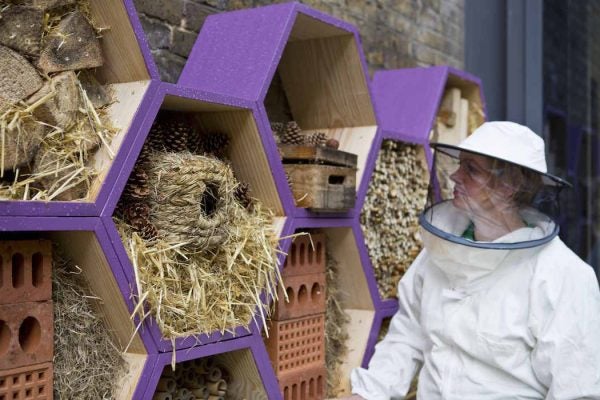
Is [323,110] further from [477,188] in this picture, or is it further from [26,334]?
[26,334]

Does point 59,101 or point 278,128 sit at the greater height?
point 59,101

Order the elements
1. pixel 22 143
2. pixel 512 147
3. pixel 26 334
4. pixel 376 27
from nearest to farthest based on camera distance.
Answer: pixel 22 143
pixel 26 334
pixel 512 147
pixel 376 27

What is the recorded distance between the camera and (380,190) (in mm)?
2727

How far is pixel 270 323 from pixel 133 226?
63cm

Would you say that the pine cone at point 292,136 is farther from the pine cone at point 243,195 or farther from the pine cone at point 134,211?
the pine cone at point 134,211

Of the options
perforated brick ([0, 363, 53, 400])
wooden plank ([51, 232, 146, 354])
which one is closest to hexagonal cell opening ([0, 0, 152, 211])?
wooden plank ([51, 232, 146, 354])

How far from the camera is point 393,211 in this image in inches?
111

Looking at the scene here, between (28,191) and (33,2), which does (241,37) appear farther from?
(28,191)

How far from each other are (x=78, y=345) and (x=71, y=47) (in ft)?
2.19

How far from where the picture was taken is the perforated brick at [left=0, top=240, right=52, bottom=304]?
5.29ft

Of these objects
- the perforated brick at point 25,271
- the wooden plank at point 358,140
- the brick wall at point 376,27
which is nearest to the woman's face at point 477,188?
the wooden plank at point 358,140

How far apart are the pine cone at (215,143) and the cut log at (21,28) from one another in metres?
0.61

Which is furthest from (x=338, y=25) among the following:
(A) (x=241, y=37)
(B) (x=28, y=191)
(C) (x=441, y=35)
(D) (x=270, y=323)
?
(C) (x=441, y=35)

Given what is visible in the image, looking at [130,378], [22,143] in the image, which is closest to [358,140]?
[130,378]
